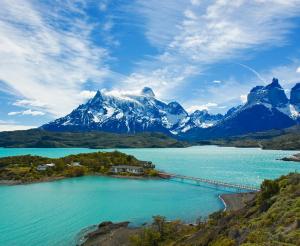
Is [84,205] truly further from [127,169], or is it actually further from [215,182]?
[127,169]

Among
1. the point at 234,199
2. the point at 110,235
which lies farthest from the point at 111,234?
the point at 234,199

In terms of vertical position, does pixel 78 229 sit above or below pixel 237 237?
below

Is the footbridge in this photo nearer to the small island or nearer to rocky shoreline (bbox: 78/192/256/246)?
the small island

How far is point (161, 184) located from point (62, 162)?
45.7m

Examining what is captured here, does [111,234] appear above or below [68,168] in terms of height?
below

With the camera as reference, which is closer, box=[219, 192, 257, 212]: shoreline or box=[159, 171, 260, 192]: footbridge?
box=[219, 192, 257, 212]: shoreline

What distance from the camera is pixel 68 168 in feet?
428

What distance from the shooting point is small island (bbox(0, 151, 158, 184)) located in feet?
388

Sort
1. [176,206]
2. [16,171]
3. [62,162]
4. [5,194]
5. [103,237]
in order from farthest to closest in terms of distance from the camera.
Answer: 1. [62,162]
2. [16,171]
3. [5,194]
4. [176,206]
5. [103,237]

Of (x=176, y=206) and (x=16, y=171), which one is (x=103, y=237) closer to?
(x=176, y=206)

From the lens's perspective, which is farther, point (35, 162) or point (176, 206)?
point (35, 162)

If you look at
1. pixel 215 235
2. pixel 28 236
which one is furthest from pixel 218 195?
pixel 215 235

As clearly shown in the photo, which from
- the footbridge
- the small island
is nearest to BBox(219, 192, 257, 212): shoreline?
the footbridge

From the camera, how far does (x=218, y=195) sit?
8631cm
